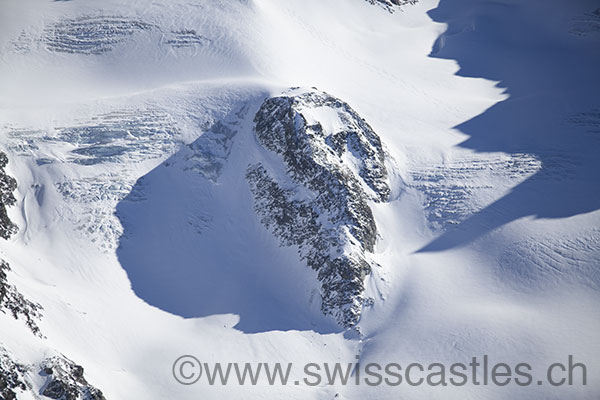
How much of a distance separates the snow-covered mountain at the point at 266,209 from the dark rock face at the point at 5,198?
14 centimetres

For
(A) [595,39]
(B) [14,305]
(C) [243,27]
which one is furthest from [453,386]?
(A) [595,39]

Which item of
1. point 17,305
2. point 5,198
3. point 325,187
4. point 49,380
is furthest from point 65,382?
point 325,187

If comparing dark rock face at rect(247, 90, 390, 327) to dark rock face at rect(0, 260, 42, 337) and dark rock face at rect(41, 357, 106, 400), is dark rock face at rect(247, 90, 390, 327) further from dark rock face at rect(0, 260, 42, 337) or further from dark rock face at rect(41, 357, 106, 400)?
dark rock face at rect(0, 260, 42, 337)

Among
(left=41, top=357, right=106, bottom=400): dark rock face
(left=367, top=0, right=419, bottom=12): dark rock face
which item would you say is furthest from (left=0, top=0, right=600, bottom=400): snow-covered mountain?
(left=367, top=0, right=419, bottom=12): dark rock face

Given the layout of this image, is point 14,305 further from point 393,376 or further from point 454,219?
point 454,219

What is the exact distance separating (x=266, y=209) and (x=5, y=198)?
16.9 meters

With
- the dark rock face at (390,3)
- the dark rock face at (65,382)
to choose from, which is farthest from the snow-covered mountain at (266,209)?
the dark rock face at (390,3)

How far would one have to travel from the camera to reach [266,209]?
44.0m

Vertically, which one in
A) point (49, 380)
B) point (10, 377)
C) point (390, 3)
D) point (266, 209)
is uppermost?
point (390, 3)

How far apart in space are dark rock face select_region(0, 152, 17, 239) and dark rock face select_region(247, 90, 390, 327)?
1579 centimetres

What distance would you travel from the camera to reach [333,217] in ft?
140

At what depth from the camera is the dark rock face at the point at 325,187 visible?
40.2m

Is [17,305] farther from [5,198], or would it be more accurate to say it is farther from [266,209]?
[266,209]

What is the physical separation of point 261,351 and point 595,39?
56.2 m
